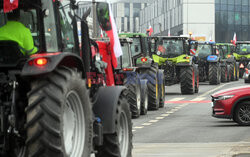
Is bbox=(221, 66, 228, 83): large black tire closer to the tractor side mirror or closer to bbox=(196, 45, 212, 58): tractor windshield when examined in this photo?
bbox=(196, 45, 212, 58): tractor windshield

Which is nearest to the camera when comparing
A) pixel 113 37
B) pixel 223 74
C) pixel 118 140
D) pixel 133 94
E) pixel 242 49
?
pixel 118 140

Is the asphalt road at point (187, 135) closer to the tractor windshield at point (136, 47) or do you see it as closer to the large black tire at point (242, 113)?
the large black tire at point (242, 113)

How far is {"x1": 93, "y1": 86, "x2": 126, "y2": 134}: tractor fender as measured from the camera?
872cm

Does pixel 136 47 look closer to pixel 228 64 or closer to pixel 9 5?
pixel 9 5

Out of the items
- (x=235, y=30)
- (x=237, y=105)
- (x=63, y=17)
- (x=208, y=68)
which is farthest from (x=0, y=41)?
(x=235, y=30)

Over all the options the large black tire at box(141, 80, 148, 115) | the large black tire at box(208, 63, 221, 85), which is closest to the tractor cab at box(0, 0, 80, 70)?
the large black tire at box(141, 80, 148, 115)

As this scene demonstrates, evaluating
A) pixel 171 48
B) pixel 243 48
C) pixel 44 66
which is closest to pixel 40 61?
pixel 44 66

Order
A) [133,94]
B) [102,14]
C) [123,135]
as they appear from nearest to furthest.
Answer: [102,14]
[123,135]
[133,94]

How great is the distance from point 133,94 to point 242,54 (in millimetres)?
37269

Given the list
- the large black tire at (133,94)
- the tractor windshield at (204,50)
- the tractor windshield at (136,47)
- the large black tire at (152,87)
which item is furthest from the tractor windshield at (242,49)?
the large black tire at (133,94)

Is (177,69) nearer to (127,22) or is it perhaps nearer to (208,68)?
(208,68)

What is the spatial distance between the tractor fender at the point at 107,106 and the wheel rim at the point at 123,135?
17.1 inches

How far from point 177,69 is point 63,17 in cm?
2640

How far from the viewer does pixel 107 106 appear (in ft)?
29.0
